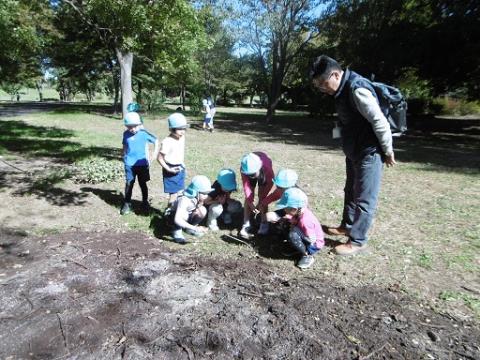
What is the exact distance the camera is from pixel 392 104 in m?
4.04

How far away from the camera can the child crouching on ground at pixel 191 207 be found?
4.80 metres

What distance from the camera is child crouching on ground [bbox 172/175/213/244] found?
4.80 m

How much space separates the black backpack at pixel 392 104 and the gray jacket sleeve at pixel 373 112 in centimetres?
17

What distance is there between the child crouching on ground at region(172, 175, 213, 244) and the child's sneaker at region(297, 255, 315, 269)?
1.36 metres

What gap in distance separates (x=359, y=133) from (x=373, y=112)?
0.38 m

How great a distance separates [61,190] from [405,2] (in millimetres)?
19542

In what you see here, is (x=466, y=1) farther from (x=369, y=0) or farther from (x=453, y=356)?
(x=453, y=356)

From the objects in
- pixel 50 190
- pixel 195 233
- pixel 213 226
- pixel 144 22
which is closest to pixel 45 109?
pixel 144 22

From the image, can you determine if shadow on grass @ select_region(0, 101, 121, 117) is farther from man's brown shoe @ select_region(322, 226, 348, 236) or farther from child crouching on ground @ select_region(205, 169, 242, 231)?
man's brown shoe @ select_region(322, 226, 348, 236)

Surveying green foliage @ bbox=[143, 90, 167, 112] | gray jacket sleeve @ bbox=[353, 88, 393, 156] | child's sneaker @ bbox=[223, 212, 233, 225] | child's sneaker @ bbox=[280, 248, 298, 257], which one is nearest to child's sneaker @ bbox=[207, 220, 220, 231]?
child's sneaker @ bbox=[223, 212, 233, 225]

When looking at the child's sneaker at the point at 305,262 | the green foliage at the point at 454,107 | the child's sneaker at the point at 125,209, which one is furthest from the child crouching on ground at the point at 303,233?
the green foliage at the point at 454,107

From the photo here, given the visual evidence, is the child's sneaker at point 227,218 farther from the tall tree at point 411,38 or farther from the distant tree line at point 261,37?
the tall tree at point 411,38

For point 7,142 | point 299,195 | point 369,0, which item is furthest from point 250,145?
point 369,0

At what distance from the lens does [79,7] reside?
9578mm
